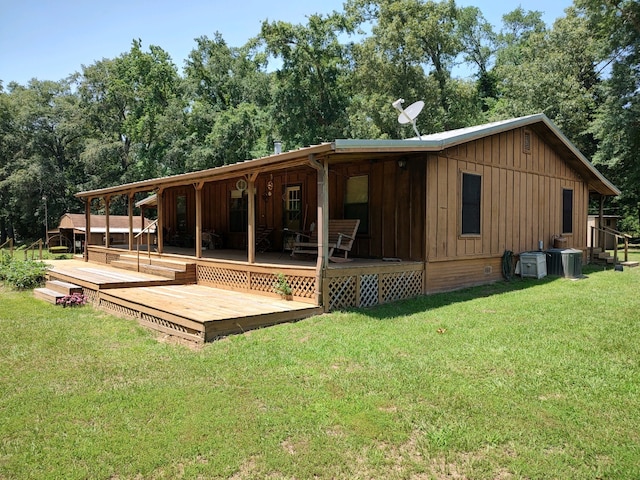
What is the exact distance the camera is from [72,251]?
22.4m

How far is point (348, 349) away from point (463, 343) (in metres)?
1.33

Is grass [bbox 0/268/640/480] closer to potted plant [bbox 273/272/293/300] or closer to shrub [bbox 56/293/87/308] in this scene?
potted plant [bbox 273/272/293/300]

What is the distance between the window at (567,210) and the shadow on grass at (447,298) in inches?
80.2

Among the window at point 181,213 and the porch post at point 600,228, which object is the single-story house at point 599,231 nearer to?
the porch post at point 600,228

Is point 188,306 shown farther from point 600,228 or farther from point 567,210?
point 600,228

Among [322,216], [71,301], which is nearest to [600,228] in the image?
[322,216]

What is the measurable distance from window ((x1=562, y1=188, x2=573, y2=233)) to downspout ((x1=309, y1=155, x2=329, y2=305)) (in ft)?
28.7

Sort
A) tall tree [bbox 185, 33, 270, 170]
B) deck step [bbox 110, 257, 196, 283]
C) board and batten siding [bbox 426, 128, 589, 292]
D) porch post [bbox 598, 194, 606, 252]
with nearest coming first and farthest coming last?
board and batten siding [bbox 426, 128, 589, 292] < deck step [bbox 110, 257, 196, 283] < porch post [bbox 598, 194, 606, 252] < tall tree [bbox 185, 33, 270, 170]

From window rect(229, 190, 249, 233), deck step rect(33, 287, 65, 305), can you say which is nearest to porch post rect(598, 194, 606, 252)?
window rect(229, 190, 249, 233)

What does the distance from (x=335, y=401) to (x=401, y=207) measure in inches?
215

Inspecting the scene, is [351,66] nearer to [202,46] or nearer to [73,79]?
[202,46]

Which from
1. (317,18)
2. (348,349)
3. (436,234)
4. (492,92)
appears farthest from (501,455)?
(492,92)


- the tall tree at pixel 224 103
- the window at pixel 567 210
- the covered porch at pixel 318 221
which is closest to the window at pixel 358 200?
the covered porch at pixel 318 221

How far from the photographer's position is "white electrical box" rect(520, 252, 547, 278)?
1027cm
